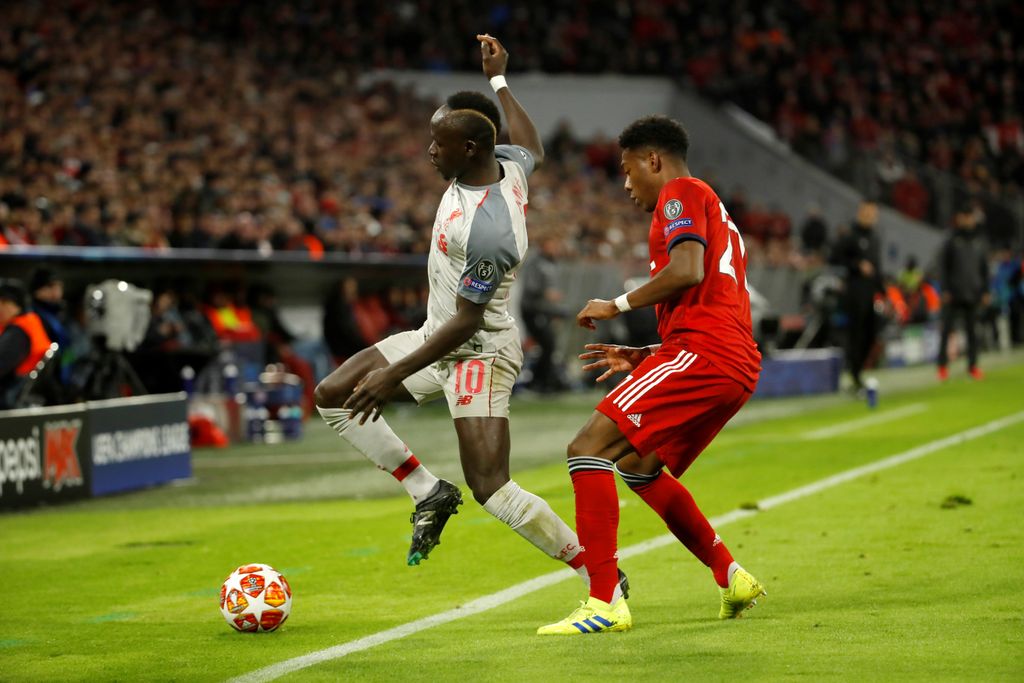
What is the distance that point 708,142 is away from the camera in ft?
121

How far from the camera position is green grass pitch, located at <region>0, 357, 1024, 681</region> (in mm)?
5961

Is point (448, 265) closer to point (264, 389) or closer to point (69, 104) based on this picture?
point (264, 389)

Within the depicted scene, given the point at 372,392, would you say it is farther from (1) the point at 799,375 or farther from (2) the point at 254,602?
(1) the point at 799,375

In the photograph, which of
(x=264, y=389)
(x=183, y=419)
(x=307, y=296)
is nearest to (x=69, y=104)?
(x=307, y=296)

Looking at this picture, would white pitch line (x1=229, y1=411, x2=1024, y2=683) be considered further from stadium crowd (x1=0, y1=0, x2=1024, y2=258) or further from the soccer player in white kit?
stadium crowd (x1=0, y1=0, x2=1024, y2=258)

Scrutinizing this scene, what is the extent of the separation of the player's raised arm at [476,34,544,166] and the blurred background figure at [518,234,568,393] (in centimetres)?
1437

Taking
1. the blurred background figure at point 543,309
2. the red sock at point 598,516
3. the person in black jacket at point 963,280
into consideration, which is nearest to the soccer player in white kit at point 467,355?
the red sock at point 598,516

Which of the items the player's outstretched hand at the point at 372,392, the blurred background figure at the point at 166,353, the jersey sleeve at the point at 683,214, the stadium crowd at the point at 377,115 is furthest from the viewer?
the stadium crowd at the point at 377,115

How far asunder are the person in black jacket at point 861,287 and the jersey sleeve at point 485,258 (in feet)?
44.4

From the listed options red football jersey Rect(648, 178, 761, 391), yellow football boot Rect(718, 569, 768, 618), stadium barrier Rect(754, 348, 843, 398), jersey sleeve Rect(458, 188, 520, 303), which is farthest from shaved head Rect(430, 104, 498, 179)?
stadium barrier Rect(754, 348, 843, 398)

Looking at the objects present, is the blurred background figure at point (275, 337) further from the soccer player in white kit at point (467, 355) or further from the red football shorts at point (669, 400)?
the red football shorts at point (669, 400)

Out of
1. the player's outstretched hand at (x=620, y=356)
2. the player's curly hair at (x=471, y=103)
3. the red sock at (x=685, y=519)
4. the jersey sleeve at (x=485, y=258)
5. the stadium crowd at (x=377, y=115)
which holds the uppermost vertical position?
the stadium crowd at (x=377, y=115)

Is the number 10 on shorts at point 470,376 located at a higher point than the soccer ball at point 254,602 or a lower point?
higher

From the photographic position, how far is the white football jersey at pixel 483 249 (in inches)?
258
